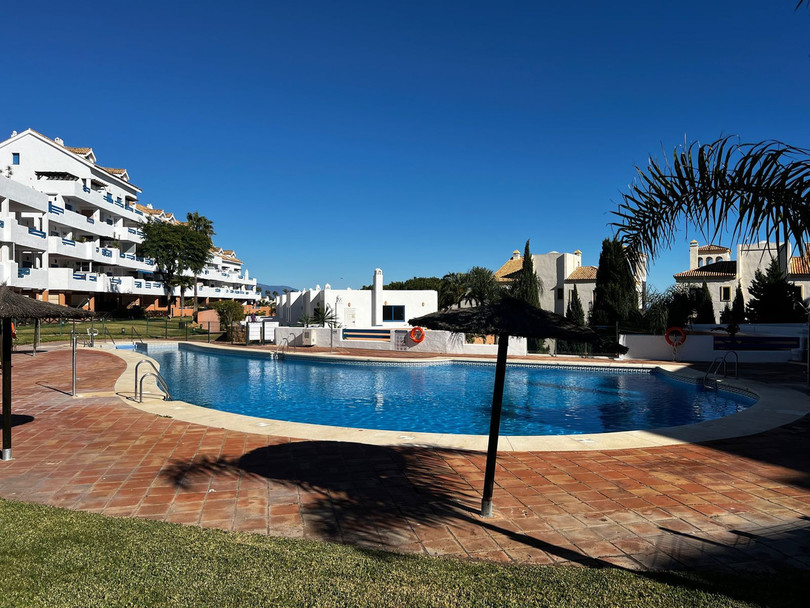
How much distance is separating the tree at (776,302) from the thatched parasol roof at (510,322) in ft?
116

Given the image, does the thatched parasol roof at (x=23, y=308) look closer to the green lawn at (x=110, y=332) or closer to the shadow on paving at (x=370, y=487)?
the shadow on paving at (x=370, y=487)

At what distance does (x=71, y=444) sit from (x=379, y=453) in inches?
189

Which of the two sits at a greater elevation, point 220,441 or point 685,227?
point 685,227

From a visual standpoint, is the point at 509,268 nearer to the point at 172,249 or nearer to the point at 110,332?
the point at 172,249

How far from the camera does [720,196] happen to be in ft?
13.1

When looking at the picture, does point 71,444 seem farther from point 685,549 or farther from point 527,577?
point 685,549

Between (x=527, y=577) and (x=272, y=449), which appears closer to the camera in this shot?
(x=527, y=577)

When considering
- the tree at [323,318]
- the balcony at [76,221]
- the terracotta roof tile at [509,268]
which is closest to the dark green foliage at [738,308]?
the terracotta roof tile at [509,268]

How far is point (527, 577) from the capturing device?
3.40m

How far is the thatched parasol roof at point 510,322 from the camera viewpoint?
13.9 feet

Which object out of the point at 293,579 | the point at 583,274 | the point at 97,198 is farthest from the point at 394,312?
the point at 293,579

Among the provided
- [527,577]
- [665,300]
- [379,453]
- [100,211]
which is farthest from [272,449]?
[100,211]

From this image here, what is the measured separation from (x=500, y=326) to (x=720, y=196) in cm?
219

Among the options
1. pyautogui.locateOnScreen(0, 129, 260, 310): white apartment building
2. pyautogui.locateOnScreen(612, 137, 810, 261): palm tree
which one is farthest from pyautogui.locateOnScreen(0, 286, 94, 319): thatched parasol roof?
pyautogui.locateOnScreen(0, 129, 260, 310): white apartment building
